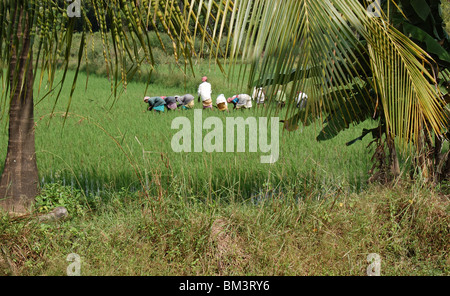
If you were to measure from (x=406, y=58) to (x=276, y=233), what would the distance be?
120cm

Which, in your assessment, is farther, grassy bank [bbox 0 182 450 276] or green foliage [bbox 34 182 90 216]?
green foliage [bbox 34 182 90 216]

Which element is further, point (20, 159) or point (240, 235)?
point (20, 159)

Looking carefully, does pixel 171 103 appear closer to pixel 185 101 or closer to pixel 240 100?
pixel 185 101

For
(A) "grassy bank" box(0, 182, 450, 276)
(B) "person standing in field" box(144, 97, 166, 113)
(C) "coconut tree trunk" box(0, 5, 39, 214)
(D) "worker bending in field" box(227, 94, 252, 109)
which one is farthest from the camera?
(D) "worker bending in field" box(227, 94, 252, 109)

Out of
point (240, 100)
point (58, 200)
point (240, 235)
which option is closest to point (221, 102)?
point (240, 100)

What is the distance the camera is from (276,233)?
2.51 meters

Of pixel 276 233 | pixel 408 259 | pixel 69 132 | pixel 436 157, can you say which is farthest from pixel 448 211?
pixel 69 132

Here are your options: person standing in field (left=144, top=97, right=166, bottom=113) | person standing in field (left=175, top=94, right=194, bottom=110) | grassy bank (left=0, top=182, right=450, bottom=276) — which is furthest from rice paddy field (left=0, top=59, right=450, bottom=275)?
person standing in field (left=175, top=94, right=194, bottom=110)

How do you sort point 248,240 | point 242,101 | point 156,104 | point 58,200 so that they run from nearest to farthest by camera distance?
point 248,240 < point 58,200 < point 156,104 < point 242,101

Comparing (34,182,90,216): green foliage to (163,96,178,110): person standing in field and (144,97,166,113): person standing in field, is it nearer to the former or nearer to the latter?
(144,97,166,113): person standing in field

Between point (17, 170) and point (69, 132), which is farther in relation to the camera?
point (69, 132)

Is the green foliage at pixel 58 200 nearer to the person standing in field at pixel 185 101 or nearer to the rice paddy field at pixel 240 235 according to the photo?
the rice paddy field at pixel 240 235

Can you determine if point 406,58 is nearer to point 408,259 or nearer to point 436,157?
point 408,259
